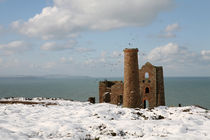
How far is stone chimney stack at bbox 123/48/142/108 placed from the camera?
17.6 metres

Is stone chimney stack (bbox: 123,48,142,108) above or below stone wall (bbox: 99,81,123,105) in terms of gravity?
above

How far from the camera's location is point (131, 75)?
17641mm

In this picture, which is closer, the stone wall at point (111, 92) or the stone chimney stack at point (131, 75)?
the stone chimney stack at point (131, 75)

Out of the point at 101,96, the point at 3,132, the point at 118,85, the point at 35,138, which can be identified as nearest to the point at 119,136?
the point at 35,138

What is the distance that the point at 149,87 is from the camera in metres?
30.6

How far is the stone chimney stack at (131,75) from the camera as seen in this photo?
17.6 meters

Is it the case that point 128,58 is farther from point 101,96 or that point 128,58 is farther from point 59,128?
point 101,96

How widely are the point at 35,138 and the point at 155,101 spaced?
2479cm

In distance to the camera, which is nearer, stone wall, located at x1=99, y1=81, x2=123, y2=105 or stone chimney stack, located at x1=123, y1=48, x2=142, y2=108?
stone chimney stack, located at x1=123, y1=48, x2=142, y2=108

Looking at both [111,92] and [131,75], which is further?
[111,92]

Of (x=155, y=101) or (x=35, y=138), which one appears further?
(x=155, y=101)

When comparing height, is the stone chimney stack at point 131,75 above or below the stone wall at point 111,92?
above

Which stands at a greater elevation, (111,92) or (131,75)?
(131,75)

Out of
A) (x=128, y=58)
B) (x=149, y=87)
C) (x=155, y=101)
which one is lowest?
(x=155, y=101)
